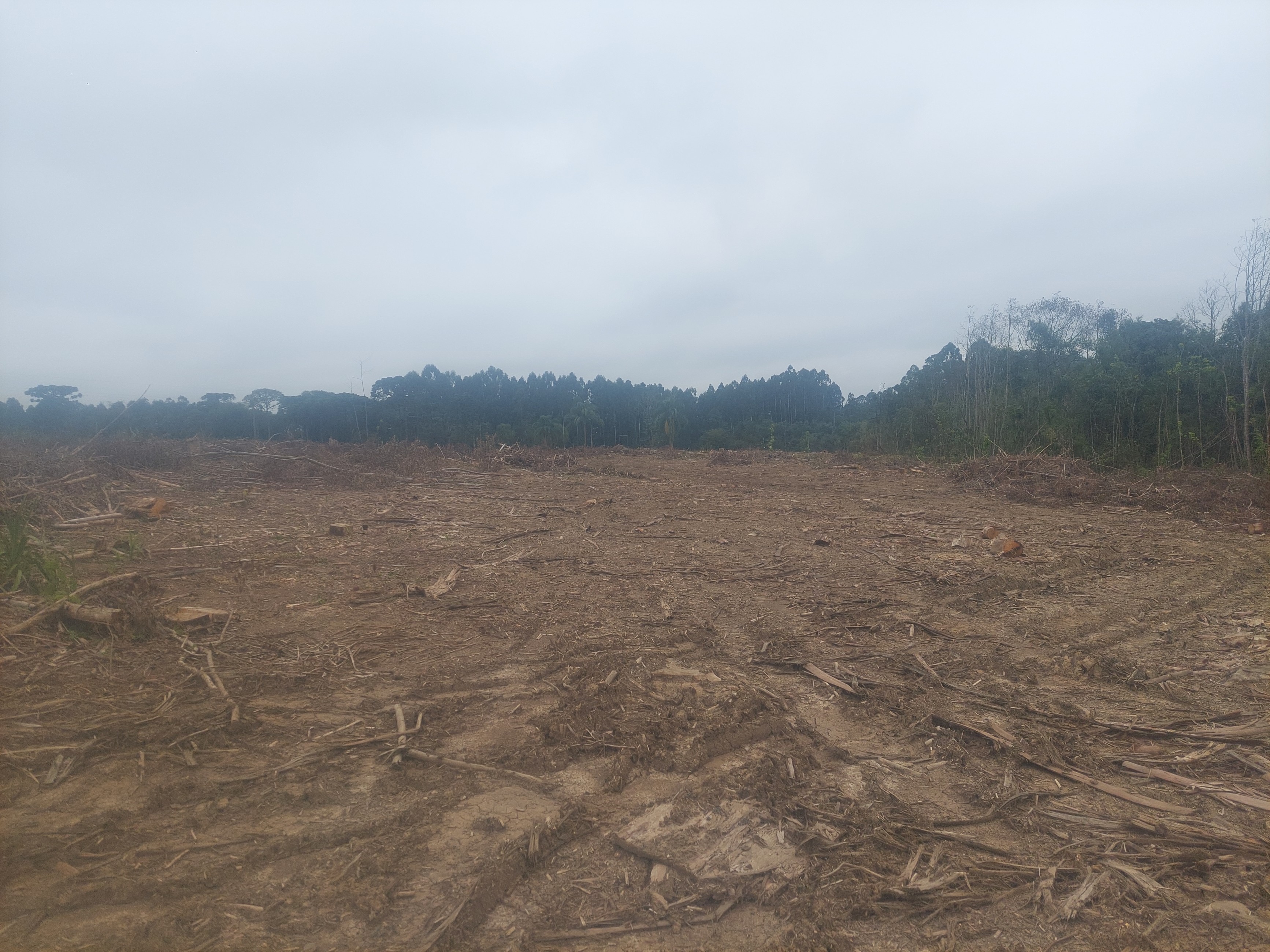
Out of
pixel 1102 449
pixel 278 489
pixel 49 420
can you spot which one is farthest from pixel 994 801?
pixel 49 420

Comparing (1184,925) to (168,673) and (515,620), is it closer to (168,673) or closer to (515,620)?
(515,620)

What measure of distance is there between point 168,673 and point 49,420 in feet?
65.4

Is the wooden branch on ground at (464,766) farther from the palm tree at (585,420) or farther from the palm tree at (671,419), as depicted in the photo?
the palm tree at (671,419)

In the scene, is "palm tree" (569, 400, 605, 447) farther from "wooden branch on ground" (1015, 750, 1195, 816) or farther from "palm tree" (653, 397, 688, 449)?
"wooden branch on ground" (1015, 750, 1195, 816)

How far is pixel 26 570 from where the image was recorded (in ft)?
15.6

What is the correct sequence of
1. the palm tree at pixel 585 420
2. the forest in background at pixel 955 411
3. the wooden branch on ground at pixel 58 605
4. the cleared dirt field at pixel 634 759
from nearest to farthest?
the cleared dirt field at pixel 634 759 < the wooden branch on ground at pixel 58 605 < the forest in background at pixel 955 411 < the palm tree at pixel 585 420

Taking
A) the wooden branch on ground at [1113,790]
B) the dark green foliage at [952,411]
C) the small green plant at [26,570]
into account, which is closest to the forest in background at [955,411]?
the dark green foliage at [952,411]

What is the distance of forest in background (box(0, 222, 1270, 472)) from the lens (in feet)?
56.0

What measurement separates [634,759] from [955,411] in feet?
89.7

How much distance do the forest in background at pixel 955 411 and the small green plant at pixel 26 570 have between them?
7.76 metres

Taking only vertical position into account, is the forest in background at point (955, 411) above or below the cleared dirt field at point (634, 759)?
above

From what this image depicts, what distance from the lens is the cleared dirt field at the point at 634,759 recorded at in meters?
2.16

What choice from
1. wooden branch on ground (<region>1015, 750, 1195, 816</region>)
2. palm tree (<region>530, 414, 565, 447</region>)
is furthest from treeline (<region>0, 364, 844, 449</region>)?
wooden branch on ground (<region>1015, 750, 1195, 816</region>)

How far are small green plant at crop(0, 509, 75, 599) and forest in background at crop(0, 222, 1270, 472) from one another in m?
7.76
